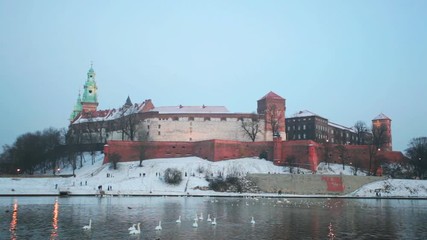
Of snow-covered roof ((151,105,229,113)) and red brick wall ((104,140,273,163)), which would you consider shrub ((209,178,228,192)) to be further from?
snow-covered roof ((151,105,229,113))

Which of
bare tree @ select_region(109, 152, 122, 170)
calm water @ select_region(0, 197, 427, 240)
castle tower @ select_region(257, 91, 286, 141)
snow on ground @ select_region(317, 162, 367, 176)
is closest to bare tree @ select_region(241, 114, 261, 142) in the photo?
castle tower @ select_region(257, 91, 286, 141)

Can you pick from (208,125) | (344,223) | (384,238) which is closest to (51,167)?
(208,125)

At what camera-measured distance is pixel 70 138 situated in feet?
259

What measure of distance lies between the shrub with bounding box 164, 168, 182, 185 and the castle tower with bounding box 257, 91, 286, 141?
22.2 meters

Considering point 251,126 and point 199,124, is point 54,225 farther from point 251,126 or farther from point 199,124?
point 251,126

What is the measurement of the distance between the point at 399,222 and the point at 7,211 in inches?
956

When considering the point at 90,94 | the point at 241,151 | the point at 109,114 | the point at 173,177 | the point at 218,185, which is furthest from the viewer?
the point at 90,94

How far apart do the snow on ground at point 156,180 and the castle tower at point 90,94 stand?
33603mm

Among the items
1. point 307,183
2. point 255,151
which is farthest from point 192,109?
point 307,183

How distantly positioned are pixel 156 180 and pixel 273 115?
2705 cm

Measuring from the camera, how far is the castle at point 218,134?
69875 mm

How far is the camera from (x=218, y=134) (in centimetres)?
8019

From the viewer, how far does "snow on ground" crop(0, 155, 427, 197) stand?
55.0m

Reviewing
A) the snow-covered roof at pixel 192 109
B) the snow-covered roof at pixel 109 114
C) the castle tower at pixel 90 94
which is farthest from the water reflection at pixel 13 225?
the castle tower at pixel 90 94
